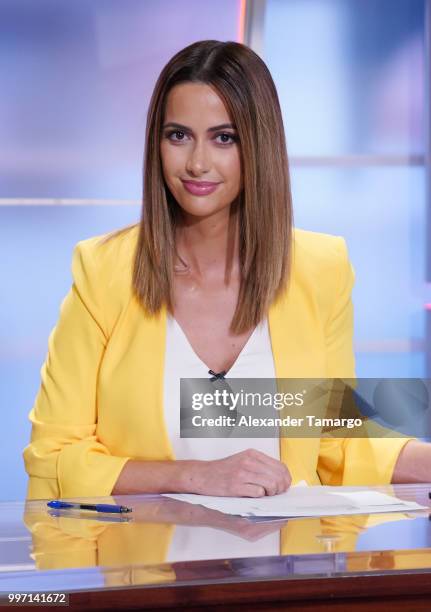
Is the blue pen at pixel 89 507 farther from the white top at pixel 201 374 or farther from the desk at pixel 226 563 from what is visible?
the white top at pixel 201 374

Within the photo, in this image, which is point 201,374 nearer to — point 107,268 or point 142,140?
point 107,268

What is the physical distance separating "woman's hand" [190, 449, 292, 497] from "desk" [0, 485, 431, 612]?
0.19m

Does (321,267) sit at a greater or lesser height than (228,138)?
lesser

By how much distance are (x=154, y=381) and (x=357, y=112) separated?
10.1 feet

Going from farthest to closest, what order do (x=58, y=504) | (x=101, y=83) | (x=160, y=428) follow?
(x=101, y=83)
(x=160, y=428)
(x=58, y=504)

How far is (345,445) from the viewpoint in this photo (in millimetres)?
1797

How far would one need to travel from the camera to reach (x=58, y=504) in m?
1.38

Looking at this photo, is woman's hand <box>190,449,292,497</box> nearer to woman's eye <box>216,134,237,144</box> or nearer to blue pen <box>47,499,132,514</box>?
blue pen <box>47,499,132,514</box>

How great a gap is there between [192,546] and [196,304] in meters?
0.74

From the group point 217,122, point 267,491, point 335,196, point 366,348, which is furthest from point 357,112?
point 267,491

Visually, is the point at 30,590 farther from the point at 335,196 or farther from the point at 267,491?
the point at 335,196

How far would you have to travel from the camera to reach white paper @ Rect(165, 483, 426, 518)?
4.35ft

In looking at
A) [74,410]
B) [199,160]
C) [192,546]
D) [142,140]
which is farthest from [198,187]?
[142,140]

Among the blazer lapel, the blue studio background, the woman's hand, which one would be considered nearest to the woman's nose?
the blazer lapel
